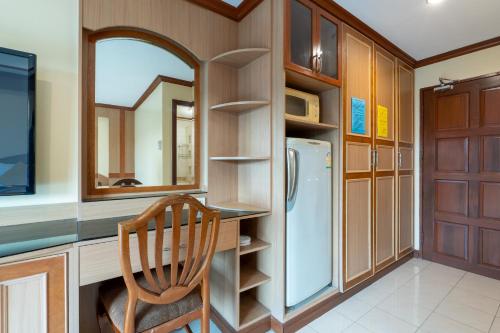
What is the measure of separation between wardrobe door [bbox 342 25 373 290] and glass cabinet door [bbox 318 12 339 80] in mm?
103

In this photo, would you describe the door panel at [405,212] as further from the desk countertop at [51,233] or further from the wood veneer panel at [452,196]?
the desk countertop at [51,233]

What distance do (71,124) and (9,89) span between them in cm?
31

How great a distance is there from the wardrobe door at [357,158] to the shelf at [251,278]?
776 mm

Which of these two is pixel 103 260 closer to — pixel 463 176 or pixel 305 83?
pixel 305 83

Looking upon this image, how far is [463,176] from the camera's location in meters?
2.68

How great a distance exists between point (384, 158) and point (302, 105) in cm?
121

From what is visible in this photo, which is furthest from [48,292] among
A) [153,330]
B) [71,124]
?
[71,124]

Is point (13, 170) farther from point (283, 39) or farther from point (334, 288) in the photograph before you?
point (334, 288)

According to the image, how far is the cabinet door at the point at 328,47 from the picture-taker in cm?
189

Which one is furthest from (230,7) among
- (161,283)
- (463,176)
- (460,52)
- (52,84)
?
(463,176)

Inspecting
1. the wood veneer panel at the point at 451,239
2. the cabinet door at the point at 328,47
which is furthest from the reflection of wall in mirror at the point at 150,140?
the wood veneer panel at the point at 451,239

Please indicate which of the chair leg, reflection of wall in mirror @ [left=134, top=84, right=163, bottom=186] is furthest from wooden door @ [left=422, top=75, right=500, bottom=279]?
reflection of wall in mirror @ [left=134, top=84, right=163, bottom=186]

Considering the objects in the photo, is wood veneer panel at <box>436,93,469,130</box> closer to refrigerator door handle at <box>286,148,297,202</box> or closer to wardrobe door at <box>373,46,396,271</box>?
wardrobe door at <box>373,46,396,271</box>

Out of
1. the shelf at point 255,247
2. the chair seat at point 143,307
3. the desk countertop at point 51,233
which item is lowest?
the chair seat at point 143,307
